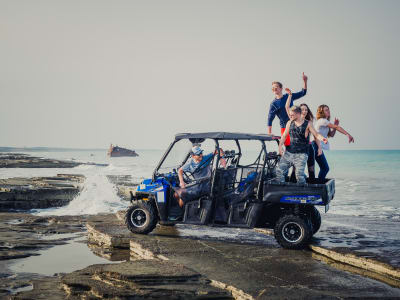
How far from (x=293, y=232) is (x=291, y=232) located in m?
0.04

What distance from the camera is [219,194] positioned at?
938cm

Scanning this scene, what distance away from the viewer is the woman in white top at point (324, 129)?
31.3ft

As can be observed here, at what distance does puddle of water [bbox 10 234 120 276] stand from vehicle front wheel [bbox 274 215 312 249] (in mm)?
3037

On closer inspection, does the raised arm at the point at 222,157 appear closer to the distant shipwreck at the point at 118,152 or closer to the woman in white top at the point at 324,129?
the woman in white top at the point at 324,129

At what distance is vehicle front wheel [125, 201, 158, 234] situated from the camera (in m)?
9.94

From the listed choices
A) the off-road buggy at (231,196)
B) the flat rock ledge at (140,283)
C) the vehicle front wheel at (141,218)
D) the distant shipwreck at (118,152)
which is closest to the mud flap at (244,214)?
the off-road buggy at (231,196)

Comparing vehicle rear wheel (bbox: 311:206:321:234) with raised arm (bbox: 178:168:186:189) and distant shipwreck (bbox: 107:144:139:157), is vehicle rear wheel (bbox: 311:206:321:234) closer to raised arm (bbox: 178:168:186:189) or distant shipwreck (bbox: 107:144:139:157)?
raised arm (bbox: 178:168:186:189)

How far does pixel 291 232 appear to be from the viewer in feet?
28.9

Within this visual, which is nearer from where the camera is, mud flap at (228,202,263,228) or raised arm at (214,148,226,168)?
mud flap at (228,202,263,228)

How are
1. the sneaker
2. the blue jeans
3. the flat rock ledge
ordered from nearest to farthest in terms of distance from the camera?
the flat rock ledge → the blue jeans → the sneaker

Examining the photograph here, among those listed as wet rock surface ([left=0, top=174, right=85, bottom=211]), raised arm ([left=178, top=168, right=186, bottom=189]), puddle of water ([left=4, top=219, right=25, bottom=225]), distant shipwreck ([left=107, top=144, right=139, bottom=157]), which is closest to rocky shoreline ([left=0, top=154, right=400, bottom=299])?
puddle of water ([left=4, top=219, right=25, bottom=225])

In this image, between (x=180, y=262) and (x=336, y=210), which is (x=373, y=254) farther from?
(x=336, y=210)

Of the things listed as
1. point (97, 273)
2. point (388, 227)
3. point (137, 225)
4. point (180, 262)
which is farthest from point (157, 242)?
point (388, 227)

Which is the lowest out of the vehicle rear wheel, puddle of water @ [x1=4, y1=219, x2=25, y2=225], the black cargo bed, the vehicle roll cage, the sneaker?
puddle of water @ [x1=4, y1=219, x2=25, y2=225]
